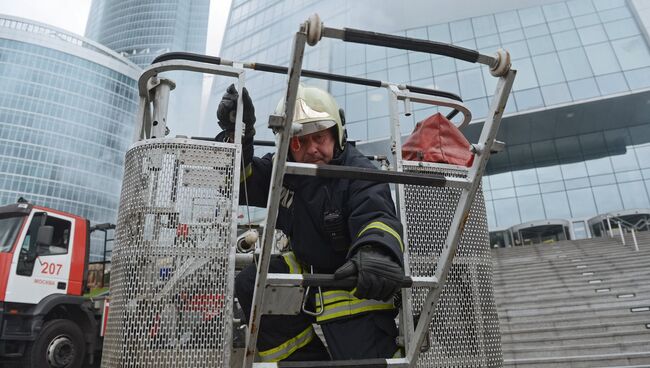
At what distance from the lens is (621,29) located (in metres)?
25.7

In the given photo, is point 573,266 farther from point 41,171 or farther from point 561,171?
point 41,171

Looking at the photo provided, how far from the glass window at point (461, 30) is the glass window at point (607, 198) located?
12.6 metres

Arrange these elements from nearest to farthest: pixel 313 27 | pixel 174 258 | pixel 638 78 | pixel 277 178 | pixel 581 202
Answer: pixel 313 27 → pixel 277 178 → pixel 174 258 → pixel 638 78 → pixel 581 202

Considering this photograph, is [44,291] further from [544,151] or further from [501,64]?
[544,151]

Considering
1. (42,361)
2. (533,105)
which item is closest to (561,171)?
(533,105)

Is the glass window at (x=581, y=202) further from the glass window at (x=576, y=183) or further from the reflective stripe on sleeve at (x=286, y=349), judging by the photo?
the reflective stripe on sleeve at (x=286, y=349)

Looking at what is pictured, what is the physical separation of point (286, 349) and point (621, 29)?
31.4 meters

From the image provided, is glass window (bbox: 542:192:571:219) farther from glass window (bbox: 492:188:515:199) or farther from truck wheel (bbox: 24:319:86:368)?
truck wheel (bbox: 24:319:86:368)

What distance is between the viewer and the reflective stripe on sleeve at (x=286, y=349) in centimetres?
203

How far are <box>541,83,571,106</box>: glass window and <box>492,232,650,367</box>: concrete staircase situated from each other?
654 inches

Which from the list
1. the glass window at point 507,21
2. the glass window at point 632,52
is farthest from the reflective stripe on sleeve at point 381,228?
the glass window at point 507,21

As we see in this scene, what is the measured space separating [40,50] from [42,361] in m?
75.1

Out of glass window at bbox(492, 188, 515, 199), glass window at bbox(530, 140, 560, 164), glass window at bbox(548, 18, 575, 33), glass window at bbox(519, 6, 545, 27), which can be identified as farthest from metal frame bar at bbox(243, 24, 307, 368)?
glass window at bbox(519, 6, 545, 27)

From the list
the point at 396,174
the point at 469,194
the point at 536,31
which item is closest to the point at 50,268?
the point at 396,174
